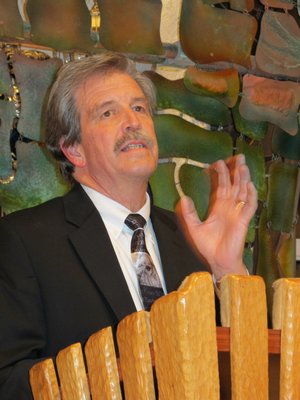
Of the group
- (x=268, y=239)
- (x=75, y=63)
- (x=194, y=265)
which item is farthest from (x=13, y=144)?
(x=268, y=239)

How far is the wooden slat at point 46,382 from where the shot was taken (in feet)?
2.31

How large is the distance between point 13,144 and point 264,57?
0.76 meters

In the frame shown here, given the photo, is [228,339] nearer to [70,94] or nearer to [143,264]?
[143,264]

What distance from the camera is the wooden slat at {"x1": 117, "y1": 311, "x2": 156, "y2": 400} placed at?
1.98 feet

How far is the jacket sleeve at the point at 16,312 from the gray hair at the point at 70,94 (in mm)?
279

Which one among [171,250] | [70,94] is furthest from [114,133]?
[171,250]

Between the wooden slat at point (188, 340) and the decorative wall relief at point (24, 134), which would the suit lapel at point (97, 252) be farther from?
the wooden slat at point (188, 340)

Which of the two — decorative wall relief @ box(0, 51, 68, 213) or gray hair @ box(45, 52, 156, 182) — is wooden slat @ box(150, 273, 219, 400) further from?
decorative wall relief @ box(0, 51, 68, 213)

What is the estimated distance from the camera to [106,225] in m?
1.43

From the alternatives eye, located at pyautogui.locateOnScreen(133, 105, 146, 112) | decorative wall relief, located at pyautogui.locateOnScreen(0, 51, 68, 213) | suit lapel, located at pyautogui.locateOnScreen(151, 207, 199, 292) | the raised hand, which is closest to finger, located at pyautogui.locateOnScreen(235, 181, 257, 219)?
the raised hand

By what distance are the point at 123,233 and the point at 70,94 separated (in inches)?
12.2

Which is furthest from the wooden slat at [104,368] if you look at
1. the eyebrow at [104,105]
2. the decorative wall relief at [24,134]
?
the decorative wall relief at [24,134]

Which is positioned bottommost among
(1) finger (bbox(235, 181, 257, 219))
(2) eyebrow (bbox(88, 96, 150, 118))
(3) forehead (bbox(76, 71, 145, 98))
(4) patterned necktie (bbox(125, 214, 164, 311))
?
(4) patterned necktie (bbox(125, 214, 164, 311))

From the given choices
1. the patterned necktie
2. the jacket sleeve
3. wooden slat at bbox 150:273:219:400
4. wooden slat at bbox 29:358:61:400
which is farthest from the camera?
the patterned necktie
